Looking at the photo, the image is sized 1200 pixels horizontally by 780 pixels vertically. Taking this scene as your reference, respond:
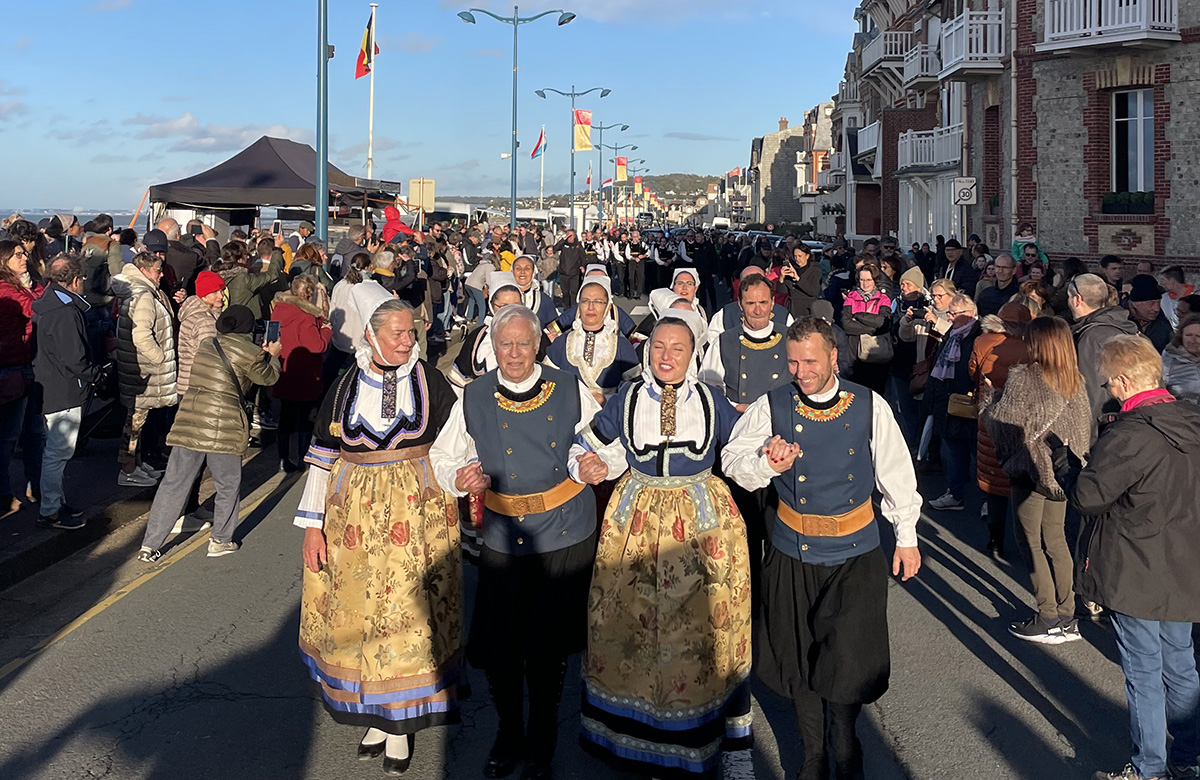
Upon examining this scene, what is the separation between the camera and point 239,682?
593cm

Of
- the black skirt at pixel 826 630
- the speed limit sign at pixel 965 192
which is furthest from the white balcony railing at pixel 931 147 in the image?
the black skirt at pixel 826 630

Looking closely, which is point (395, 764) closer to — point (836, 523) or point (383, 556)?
point (383, 556)

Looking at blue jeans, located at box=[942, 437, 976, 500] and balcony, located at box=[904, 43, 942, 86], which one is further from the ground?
balcony, located at box=[904, 43, 942, 86]

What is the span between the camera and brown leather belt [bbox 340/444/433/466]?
5098 mm

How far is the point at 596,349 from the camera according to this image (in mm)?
7625

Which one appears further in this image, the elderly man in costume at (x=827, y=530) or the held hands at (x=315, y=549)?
the held hands at (x=315, y=549)

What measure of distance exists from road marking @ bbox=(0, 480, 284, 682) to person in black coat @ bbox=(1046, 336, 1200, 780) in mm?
5225

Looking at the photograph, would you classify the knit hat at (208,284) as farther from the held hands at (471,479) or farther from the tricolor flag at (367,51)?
the tricolor flag at (367,51)

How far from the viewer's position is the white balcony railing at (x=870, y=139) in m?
43.9

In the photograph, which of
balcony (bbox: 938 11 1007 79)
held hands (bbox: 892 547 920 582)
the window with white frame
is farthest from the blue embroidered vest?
balcony (bbox: 938 11 1007 79)

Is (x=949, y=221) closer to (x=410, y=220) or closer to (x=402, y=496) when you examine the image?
(x=410, y=220)

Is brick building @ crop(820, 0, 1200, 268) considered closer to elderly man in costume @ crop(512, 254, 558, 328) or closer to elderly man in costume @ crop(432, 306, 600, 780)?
elderly man in costume @ crop(512, 254, 558, 328)

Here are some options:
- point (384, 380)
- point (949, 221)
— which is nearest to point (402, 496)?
point (384, 380)

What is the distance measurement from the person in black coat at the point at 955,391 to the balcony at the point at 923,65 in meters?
25.4
